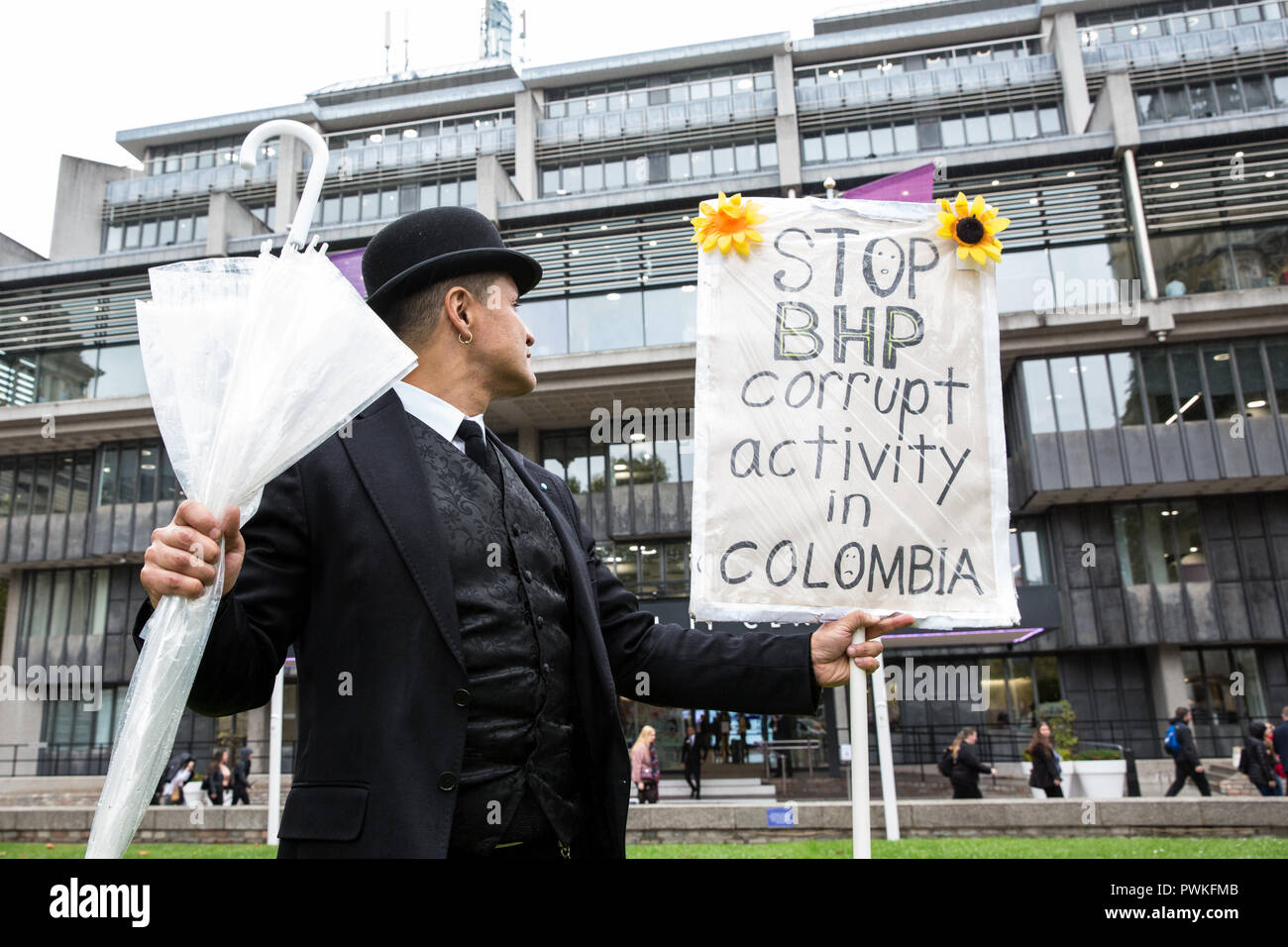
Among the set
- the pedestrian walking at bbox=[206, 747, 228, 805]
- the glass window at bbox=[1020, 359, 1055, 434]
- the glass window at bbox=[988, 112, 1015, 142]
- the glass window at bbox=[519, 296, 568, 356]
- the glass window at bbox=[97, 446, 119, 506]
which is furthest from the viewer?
the glass window at bbox=[988, 112, 1015, 142]

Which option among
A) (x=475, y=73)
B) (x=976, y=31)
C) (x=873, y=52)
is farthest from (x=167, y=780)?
(x=976, y=31)

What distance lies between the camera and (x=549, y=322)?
91.1 ft

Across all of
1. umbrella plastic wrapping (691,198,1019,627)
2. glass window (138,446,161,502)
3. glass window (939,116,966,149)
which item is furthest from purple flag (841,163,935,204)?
glass window (138,446,161,502)

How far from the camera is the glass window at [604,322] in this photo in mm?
27234

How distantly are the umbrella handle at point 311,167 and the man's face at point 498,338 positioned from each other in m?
0.50

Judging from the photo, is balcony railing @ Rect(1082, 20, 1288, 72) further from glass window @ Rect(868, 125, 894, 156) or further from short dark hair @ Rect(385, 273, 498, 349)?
short dark hair @ Rect(385, 273, 498, 349)

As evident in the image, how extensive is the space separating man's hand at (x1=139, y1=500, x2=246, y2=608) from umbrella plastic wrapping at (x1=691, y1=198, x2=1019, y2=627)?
156cm

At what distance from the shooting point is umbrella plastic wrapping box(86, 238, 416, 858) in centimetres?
163

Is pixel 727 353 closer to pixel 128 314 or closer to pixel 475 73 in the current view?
pixel 128 314

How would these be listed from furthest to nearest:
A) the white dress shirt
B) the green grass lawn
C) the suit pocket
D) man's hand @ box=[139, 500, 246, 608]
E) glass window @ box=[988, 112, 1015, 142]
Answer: glass window @ box=[988, 112, 1015, 142], the green grass lawn, the white dress shirt, the suit pocket, man's hand @ box=[139, 500, 246, 608]

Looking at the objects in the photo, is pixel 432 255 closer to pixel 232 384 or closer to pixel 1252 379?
pixel 232 384

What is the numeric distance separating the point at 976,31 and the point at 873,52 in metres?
4.11
